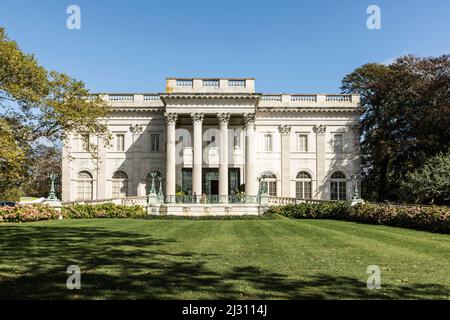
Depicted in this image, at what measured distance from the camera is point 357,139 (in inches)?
1644

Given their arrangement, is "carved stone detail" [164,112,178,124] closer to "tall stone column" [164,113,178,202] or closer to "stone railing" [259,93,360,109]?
"tall stone column" [164,113,178,202]

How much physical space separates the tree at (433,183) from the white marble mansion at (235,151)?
1039cm

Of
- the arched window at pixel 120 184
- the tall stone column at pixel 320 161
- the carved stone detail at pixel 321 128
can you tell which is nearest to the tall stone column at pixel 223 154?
the carved stone detail at pixel 321 128

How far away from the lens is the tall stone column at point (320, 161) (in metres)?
41.4

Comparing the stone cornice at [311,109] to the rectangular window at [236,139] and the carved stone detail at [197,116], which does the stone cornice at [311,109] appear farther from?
the carved stone detail at [197,116]

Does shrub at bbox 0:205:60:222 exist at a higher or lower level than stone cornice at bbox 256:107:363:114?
lower

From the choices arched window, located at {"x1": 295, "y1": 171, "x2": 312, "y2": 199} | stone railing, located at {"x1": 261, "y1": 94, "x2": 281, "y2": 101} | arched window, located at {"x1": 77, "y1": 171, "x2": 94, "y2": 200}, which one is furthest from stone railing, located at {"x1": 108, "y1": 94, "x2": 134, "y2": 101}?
arched window, located at {"x1": 295, "y1": 171, "x2": 312, "y2": 199}

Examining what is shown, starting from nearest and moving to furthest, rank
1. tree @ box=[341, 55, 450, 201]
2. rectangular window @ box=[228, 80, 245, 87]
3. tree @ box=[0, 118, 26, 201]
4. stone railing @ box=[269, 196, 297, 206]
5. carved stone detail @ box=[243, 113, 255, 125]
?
1. tree @ box=[0, 118, 26, 201]
2. stone railing @ box=[269, 196, 297, 206]
3. tree @ box=[341, 55, 450, 201]
4. carved stone detail @ box=[243, 113, 255, 125]
5. rectangular window @ box=[228, 80, 245, 87]

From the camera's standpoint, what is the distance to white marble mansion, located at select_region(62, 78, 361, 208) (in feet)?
133

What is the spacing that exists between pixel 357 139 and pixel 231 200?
1541 cm

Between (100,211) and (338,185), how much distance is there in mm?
23766

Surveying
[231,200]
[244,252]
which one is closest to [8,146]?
[244,252]

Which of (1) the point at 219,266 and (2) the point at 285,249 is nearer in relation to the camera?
(1) the point at 219,266
